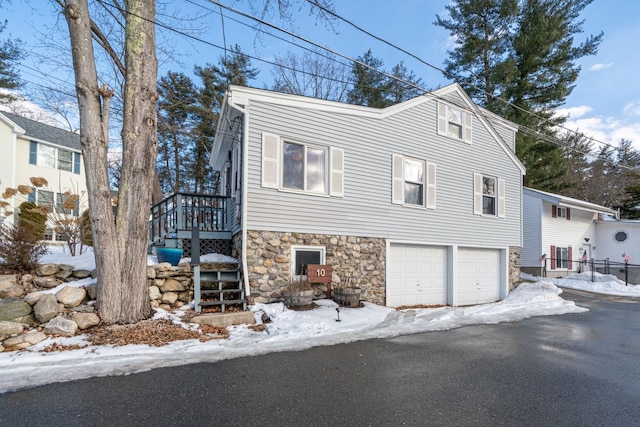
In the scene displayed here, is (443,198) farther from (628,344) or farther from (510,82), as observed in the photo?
(510,82)

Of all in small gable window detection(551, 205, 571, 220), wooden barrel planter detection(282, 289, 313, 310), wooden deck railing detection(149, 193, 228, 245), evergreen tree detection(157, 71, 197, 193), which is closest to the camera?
wooden barrel planter detection(282, 289, 313, 310)

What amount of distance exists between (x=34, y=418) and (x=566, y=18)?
2481 cm

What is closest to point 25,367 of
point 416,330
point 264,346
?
point 264,346

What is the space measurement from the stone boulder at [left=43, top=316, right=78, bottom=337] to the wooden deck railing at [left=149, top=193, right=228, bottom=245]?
120 inches

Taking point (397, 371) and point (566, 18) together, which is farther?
point (566, 18)

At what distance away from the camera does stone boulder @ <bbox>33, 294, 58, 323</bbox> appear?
5.59m

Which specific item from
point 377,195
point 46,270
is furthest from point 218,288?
point 377,195

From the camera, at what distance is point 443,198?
35.5 feet

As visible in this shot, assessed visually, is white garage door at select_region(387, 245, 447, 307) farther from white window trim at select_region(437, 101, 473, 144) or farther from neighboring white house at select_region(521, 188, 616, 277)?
neighboring white house at select_region(521, 188, 616, 277)

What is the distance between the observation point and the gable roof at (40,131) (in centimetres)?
1677

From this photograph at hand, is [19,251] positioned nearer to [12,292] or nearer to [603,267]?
[12,292]

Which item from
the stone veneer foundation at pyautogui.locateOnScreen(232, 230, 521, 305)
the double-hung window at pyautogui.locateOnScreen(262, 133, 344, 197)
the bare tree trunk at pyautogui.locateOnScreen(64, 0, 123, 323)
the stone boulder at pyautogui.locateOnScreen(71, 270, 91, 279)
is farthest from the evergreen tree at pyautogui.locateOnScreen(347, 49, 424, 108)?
the stone boulder at pyautogui.locateOnScreen(71, 270, 91, 279)

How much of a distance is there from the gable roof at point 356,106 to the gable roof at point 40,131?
41.1ft

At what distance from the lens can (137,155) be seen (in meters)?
6.12
